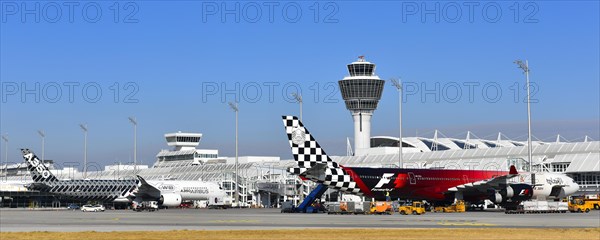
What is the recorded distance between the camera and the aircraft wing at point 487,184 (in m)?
79.1

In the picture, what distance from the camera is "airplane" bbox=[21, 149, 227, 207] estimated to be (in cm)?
10050

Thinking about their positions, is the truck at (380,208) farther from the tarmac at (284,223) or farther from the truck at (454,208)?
the tarmac at (284,223)

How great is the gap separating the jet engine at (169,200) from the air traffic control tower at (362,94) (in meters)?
94.0

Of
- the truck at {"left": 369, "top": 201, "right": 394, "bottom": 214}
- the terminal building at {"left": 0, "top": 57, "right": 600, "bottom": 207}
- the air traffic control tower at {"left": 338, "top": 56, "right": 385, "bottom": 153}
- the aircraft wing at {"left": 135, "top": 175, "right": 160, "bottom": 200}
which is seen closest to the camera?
the truck at {"left": 369, "top": 201, "right": 394, "bottom": 214}

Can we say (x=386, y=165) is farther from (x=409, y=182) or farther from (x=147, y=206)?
(x=409, y=182)

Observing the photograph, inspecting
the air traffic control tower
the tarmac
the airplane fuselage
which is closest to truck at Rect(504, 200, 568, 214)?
the airplane fuselage

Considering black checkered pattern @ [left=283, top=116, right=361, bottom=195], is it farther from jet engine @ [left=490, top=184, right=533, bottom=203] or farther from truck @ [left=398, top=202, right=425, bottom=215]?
jet engine @ [left=490, top=184, right=533, bottom=203]

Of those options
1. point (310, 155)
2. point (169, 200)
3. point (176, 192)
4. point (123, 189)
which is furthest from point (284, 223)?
point (123, 189)

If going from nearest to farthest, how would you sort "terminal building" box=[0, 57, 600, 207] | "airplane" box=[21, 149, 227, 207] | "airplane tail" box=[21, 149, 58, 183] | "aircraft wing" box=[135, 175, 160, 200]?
"aircraft wing" box=[135, 175, 160, 200]
"airplane" box=[21, 149, 227, 207]
"airplane tail" box=[21, 149, 58, 183]
"terminal building" box=[0, 57, 600, 207]

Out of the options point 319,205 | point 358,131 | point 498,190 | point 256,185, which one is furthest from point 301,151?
point 358,131

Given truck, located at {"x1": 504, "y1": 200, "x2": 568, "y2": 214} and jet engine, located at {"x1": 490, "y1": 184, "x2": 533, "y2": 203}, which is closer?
truck, located at {"x1": 504, "y1": 200, "x2": 568, "y2": 214}

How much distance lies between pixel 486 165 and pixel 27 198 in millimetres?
69304

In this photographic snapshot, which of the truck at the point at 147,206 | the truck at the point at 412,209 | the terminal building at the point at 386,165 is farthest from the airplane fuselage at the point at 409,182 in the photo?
the truck at the point at 147,206

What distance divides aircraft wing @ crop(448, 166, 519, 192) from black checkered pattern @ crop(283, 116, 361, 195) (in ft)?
42.5
